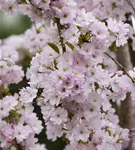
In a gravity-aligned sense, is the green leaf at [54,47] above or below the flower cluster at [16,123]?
above

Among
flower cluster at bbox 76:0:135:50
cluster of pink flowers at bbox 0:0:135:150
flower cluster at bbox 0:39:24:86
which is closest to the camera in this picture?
cluster of pink flowers at bbox 0:0:135:150

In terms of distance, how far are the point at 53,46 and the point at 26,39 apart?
66cm

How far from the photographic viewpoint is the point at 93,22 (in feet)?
4.46

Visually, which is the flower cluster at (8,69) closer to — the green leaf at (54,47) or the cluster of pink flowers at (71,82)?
the cluster of pink flowers at (71,82)

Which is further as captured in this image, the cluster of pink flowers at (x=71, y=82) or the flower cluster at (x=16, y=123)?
the flower cluster at (x=16, y=123)

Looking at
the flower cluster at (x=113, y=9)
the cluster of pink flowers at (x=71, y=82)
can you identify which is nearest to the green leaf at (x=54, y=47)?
the cluster of pink flowers at (x=71, y=82)

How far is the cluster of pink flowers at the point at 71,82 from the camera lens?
1.33m

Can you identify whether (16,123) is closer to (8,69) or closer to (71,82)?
(8,69)

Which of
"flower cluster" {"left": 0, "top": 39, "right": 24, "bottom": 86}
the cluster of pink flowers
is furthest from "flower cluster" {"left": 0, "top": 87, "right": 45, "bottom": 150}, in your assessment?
"flower cluster" {"left": 0, "top": 39, "right": 24, "bottom": 86}

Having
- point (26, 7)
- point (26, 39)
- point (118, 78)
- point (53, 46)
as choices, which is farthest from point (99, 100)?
point (26, 39)

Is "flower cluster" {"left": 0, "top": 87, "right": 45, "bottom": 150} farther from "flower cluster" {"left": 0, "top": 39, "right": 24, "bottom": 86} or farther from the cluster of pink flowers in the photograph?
"flower cluster" {"left": 0, "top": 39, "right": 24, "bottom": 86}

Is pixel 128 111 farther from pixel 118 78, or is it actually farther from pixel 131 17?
pixel 118 78

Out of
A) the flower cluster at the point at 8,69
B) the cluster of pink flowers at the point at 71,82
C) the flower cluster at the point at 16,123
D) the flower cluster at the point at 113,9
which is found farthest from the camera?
the flower cluster at the point at 113,9

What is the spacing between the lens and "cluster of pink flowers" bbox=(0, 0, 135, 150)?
133 centimetres
